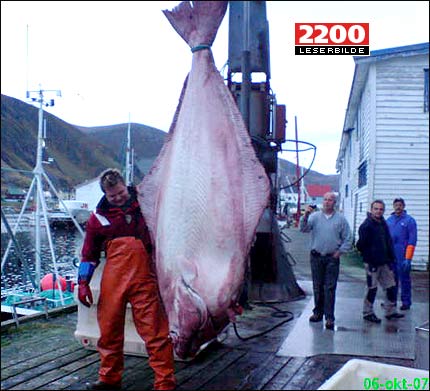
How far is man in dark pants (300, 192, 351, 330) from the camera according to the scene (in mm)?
6137

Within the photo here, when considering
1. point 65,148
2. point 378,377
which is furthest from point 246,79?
point 378,377

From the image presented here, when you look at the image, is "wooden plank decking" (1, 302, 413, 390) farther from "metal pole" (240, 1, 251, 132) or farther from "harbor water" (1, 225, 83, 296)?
"metal pole" (240, 1, 251, 132)

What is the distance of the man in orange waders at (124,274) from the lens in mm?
3758

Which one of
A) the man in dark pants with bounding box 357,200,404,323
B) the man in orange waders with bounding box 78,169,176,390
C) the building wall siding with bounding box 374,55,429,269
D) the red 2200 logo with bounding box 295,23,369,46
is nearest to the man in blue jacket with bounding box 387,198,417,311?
the man in dark pants with bounding box 357,200,404,323

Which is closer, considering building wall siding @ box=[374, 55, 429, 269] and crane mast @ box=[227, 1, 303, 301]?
crane mast @ box=[227, 1, 303, 301]

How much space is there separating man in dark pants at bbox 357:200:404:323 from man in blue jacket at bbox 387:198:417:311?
2.12ft

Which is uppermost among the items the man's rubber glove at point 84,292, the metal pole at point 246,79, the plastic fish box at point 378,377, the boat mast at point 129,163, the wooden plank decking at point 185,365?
the metal pole at point 246,79

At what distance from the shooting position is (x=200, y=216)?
104 inches

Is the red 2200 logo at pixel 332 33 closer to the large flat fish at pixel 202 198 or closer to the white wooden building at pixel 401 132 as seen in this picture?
the large flat fish at pixel 202 198

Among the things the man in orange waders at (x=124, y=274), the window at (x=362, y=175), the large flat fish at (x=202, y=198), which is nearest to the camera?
the large flat fish at (x=202, y=198)

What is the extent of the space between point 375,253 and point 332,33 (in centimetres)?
405

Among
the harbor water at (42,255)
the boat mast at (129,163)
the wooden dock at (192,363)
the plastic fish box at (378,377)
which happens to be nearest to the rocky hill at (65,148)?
the boat mast at (129,163)

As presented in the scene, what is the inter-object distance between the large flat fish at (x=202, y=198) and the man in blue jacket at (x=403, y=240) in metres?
Answer: 4.82

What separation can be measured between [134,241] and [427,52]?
937 centimetres
